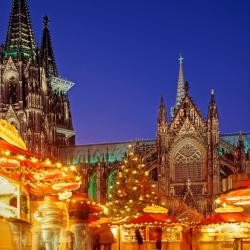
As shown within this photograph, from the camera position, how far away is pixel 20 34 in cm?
7419

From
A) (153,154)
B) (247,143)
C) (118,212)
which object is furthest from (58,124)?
(118,212)

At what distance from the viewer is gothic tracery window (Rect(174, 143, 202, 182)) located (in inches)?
2436

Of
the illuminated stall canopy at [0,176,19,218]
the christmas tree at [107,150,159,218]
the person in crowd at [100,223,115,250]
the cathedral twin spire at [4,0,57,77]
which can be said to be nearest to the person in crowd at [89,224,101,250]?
the person in crowd at [100,223,115,250]

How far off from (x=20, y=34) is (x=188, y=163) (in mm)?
26504

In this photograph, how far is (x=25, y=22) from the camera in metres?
75.7

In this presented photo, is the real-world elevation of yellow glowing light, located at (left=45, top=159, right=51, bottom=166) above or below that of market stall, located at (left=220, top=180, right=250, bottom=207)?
above

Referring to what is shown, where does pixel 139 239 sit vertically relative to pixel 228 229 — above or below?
below

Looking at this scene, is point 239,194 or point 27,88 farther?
point 27,88

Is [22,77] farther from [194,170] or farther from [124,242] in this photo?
Answer: [124,242]

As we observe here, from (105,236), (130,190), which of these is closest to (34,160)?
(105,236)

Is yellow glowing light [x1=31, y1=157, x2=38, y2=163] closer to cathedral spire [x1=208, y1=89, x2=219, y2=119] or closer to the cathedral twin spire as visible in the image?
cathedral spire [x1=208, y1=89, x2=219, y2=119]

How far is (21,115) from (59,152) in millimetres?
8929

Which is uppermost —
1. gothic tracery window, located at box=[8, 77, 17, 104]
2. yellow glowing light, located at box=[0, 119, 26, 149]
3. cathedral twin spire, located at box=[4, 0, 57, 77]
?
cathedral twin spire, located at box=[4, 0, 57, 77]

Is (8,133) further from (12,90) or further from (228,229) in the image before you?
(12,90)
